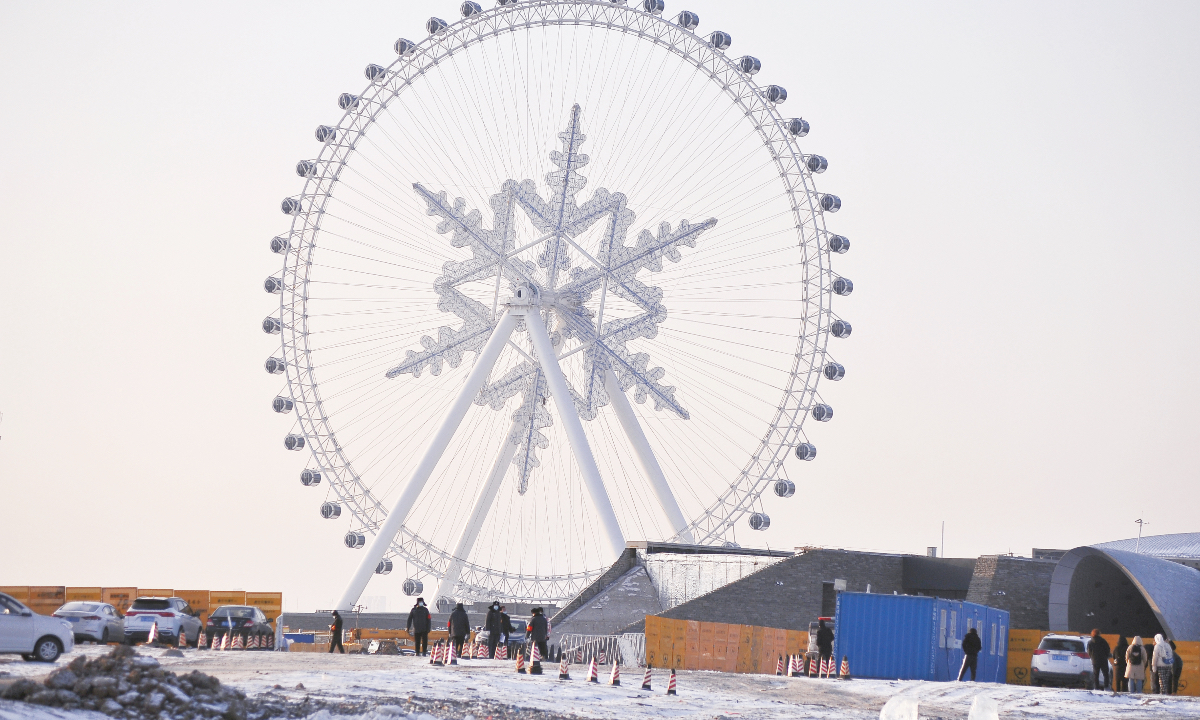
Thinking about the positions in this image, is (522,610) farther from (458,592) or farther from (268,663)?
(268,663)

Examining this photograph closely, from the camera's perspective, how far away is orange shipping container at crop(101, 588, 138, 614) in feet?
165

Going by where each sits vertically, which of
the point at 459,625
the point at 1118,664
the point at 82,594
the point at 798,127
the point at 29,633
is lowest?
the point at 29,633

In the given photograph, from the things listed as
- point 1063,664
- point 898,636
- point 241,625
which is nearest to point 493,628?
point 241,625

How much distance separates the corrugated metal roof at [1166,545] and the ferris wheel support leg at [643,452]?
75.0 ft

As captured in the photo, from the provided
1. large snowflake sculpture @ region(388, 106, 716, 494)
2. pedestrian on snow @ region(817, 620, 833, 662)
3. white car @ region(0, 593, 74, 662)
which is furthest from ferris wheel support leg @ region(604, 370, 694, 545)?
white car @ region(0, 593, 74, 662)

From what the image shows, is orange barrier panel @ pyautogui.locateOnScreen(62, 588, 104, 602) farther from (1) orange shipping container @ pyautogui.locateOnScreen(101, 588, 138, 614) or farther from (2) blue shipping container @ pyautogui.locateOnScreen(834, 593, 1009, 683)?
(2) blue shipping container @ pyautogui.locateOnScreen(834, 593, 1009, 683)

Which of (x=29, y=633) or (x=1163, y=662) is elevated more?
(x=1163, y=662)

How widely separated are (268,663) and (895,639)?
16.2 m

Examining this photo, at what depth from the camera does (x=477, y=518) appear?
54.3 metres

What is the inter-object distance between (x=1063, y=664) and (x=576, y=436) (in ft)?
58.3

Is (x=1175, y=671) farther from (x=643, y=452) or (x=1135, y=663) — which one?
(x=643, y=452)

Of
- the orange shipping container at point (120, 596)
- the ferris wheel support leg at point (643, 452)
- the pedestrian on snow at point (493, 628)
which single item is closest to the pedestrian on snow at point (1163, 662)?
the pedestrian on snow at point (493, 628)

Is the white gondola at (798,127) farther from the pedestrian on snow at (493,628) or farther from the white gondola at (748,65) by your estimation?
the pedestrian on snow at (493,628)

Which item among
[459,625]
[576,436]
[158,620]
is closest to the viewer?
[459,625]
